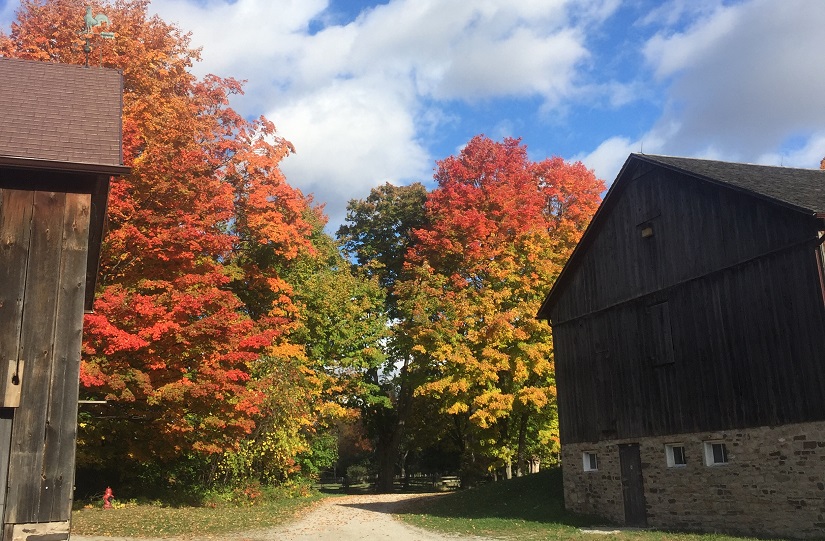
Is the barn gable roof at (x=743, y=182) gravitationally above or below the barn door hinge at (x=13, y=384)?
above

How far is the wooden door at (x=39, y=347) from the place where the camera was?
10.4 meters

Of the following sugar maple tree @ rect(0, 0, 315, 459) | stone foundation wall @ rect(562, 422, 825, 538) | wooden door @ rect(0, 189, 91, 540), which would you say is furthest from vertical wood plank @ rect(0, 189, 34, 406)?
stone foundation wall @ rect(562, 422, 825, 538)

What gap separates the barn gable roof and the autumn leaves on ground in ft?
24.9

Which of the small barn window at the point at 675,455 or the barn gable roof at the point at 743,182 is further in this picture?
the small barn window at the point at 675,455

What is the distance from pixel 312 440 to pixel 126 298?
2008 cm

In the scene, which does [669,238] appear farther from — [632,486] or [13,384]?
[13,384]

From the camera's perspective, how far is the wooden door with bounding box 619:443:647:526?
1917cm

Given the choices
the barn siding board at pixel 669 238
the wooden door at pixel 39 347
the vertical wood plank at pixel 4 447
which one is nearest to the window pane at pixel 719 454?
the barn siding board at pixel 669 238

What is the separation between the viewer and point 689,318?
1809 centimetres

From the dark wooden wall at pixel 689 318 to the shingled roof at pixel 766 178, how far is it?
37cm

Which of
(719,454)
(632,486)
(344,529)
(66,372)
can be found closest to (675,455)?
(719,454)

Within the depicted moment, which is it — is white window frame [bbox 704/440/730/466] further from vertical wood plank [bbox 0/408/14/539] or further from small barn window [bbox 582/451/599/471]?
vertical wood plank [bbox 0/408/14/539]

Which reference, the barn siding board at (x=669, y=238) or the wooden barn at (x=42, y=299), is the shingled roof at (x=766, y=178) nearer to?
the barn siding board at (x=669, y=238)

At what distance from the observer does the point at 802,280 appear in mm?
15195
